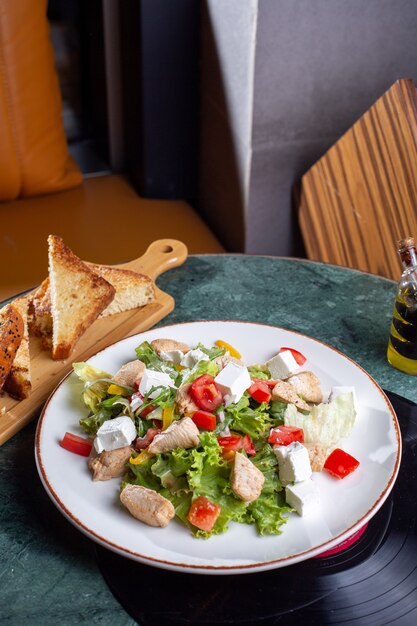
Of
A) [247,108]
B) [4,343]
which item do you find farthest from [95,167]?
[4,343]

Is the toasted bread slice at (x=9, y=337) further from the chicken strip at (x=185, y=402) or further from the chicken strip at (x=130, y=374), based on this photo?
the chicken strip at (x=185, y=402)

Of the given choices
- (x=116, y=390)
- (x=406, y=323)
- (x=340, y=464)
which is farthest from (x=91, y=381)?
(x=406, y=323)

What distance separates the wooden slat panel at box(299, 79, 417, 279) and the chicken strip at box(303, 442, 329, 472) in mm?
1161

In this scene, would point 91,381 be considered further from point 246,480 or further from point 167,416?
point 246,480

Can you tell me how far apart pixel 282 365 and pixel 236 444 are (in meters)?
0.24

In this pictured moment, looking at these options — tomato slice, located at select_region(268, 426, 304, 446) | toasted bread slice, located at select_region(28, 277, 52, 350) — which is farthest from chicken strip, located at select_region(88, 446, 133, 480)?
toasted bread slice, located at select_region(28, 277, 52, 350)

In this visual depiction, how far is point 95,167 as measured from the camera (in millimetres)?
3328

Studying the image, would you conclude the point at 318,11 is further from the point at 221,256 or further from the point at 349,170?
the point at 221,256

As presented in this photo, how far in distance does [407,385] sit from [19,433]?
0.78 metres

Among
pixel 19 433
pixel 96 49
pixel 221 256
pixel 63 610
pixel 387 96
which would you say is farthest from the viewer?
pixel 96 49

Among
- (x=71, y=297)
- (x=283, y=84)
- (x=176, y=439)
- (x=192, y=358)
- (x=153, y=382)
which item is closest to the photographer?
(x=176, y=439)

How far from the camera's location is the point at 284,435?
48.4 inches

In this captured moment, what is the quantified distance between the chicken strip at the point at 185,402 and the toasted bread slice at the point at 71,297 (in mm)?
390

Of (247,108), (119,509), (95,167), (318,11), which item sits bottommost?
(95,167)
